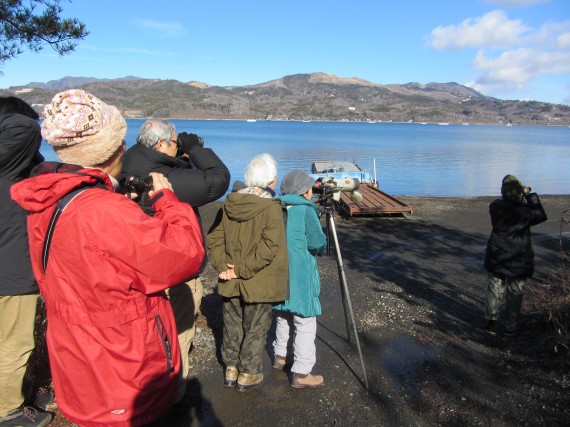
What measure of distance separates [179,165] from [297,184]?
899 millimetres

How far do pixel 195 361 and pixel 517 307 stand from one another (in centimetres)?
316

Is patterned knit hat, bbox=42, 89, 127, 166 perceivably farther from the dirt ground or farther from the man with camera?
the dirt ground

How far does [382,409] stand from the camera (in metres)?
3.05

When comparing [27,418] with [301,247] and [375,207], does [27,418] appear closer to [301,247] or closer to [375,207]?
[301,247]

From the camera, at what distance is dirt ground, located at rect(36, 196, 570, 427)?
9.78 ft

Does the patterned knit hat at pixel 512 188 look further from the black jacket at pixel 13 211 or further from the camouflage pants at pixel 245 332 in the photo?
the black jacket at pixel 13 211

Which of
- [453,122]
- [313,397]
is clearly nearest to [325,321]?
[313,397]

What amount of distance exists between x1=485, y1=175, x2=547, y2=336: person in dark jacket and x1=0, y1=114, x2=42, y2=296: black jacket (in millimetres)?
3967

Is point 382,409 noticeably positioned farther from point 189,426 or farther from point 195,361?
point 195,361

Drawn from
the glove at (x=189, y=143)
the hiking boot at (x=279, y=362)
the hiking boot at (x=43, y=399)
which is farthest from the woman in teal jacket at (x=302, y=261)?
the hiking boot at (x=43, y=399)

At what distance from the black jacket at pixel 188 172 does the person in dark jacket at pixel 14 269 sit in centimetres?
61

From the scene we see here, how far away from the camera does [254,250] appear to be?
2.93 metres

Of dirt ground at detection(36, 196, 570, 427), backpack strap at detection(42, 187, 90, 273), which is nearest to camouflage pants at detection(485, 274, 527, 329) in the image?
dirt ground at detection(36, 196, 570, 427)

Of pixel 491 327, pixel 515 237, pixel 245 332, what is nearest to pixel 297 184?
pixel 245 332
